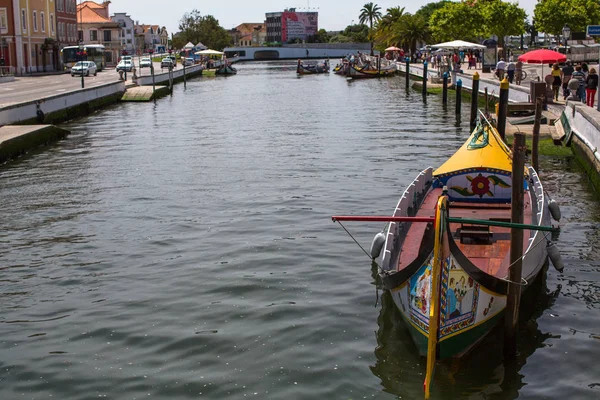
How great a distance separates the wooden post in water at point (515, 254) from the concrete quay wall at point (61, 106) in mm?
23994

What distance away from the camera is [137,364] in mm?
10812

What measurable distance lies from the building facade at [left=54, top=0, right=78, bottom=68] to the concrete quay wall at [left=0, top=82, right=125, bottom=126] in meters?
36.2

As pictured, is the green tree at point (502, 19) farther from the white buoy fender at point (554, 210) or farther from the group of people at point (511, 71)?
the white buoy fender at point (554, 210)

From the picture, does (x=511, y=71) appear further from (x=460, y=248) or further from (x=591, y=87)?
(x=460, y=248)

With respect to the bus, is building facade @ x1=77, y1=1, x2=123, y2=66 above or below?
above

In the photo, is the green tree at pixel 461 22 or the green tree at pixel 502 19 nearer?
the green tree at pixel 502 19

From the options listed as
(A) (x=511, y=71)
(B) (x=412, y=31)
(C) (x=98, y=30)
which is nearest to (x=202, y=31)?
(C) (x=98, y=30)

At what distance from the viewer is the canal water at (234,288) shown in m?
10.4

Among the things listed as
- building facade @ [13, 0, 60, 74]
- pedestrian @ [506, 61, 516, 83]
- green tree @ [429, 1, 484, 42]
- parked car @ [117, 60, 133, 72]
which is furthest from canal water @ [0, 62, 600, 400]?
building facade @ [13, 0, 60, 74]

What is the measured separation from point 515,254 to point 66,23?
84837 millimetres

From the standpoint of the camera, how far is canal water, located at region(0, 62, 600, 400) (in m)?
10.4

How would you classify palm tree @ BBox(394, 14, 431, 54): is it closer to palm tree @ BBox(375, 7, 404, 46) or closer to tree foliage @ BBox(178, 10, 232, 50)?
palm tree @ BBox(375, 7, 404, 46)

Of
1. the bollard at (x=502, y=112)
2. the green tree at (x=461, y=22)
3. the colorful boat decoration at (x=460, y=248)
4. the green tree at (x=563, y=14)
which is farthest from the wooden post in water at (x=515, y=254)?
the green tree at (x=563, y=14)

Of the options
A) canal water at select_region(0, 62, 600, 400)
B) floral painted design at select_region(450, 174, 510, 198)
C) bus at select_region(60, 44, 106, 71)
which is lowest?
canal water at select_region(0, 62, 600, 400)
